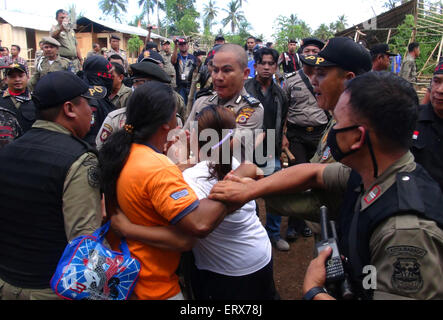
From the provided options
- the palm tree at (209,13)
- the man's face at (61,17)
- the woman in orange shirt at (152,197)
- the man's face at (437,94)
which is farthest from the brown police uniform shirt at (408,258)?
the palm tree at (209,13)

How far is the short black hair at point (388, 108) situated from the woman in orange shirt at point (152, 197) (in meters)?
0.83

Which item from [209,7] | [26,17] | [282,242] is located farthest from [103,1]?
[282,242]

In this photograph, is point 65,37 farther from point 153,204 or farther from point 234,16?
→ point 234,16

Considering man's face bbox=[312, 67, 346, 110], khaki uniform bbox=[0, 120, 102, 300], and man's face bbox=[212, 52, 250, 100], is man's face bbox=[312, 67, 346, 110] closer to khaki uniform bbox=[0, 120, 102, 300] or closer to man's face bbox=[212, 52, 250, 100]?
man's face bbox=[212, 52, 250, 100]

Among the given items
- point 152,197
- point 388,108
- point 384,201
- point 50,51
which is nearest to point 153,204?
point 152,197

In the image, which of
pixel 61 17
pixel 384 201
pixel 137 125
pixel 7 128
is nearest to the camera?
pixel 384 201

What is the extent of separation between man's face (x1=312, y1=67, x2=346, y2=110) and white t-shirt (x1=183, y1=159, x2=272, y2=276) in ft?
3.22

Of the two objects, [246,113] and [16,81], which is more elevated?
[16,81]

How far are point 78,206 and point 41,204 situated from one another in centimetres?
20

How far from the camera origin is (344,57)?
2398mm

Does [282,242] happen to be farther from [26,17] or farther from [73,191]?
[26,17]

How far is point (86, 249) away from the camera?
1.56m

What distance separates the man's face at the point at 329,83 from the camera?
2.44 meters

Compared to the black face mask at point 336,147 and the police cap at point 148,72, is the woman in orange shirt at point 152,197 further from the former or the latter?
the police cap at point 148,72
